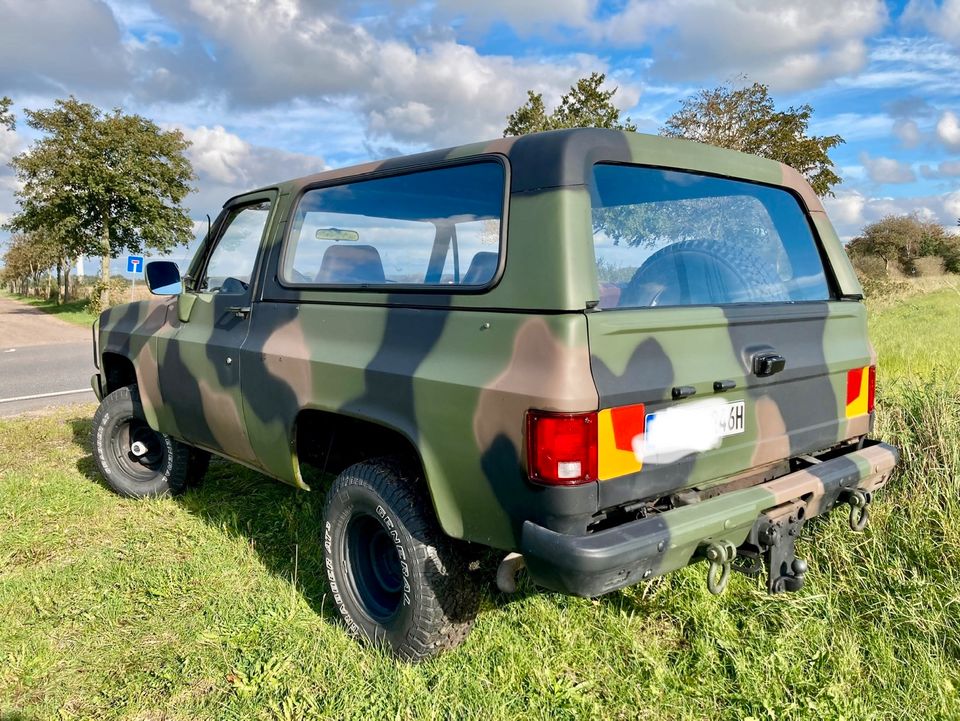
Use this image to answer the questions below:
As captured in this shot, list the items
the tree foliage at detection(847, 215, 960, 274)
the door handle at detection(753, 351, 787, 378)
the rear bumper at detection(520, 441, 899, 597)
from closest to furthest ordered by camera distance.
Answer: the rear bumper at detection(520, 441, 899, 597) → the door handle at detection(753, 351, 787, 378) → the tree foliage at detection(847, 215, 960, 274)

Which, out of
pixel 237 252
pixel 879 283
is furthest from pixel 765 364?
pixel 879 283

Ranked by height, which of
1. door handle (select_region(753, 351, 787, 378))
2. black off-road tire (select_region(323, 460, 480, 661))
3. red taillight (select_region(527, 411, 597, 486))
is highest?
door handle (select_region(753, 351, 787, 378))

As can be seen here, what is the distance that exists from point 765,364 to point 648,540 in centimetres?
81

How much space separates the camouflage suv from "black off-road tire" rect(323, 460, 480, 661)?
0.03 feet

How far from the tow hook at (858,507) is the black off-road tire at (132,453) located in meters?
3.54

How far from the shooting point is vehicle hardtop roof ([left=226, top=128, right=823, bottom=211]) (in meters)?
2.29

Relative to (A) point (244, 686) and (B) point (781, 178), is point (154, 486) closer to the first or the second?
(A) point (244, 686)

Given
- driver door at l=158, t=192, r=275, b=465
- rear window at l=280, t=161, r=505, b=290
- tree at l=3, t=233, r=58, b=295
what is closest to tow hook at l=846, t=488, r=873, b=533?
rear window at l=280, t=161, r=505, b=290

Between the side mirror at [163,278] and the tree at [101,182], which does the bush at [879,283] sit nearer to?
the side mirror at [163,278]

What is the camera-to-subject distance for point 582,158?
2287 mm

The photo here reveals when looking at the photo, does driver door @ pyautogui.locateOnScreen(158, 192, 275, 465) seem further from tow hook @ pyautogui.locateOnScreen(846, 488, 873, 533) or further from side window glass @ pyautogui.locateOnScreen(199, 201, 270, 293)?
tow hook @ pyautogui.locateOnScreen(846, 488, 873, 533)

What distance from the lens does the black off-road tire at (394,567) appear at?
101 inches

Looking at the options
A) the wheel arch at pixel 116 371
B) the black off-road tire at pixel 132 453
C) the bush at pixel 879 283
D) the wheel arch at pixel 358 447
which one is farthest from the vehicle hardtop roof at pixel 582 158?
the bush at pixel 879 283

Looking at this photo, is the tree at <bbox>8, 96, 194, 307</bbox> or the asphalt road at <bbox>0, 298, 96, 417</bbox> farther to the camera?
the tree at <bbox>8, 96, 194, 307</bbox>
